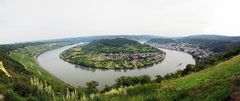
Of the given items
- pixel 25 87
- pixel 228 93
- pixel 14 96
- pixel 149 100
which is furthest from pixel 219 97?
pixel 25 87

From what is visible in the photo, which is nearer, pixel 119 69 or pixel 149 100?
pixel 149 100

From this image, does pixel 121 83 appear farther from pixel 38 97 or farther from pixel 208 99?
pixel 208 99

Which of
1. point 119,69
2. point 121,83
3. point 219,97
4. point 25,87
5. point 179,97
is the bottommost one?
point 119,69

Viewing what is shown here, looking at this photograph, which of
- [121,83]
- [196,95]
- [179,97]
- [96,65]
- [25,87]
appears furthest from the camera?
[96,65]

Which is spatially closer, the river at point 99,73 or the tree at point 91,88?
the tree at point 91,88

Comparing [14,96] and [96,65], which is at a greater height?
[14,96]

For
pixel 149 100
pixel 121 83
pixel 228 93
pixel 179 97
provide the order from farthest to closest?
pixel 121 83 → pixel 149 100 → pixel 179 97 → pixel 228 93

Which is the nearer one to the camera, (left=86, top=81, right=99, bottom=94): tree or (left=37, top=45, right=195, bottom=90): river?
(left=86, top=81, right=99, bottom=94): tree

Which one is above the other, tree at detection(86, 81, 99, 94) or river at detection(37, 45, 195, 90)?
tree at detection(86, 81, 99, 94)

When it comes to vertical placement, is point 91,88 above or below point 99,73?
above

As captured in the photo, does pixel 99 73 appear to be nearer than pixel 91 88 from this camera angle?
No

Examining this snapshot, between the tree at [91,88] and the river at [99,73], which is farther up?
the tree at [91,88]
